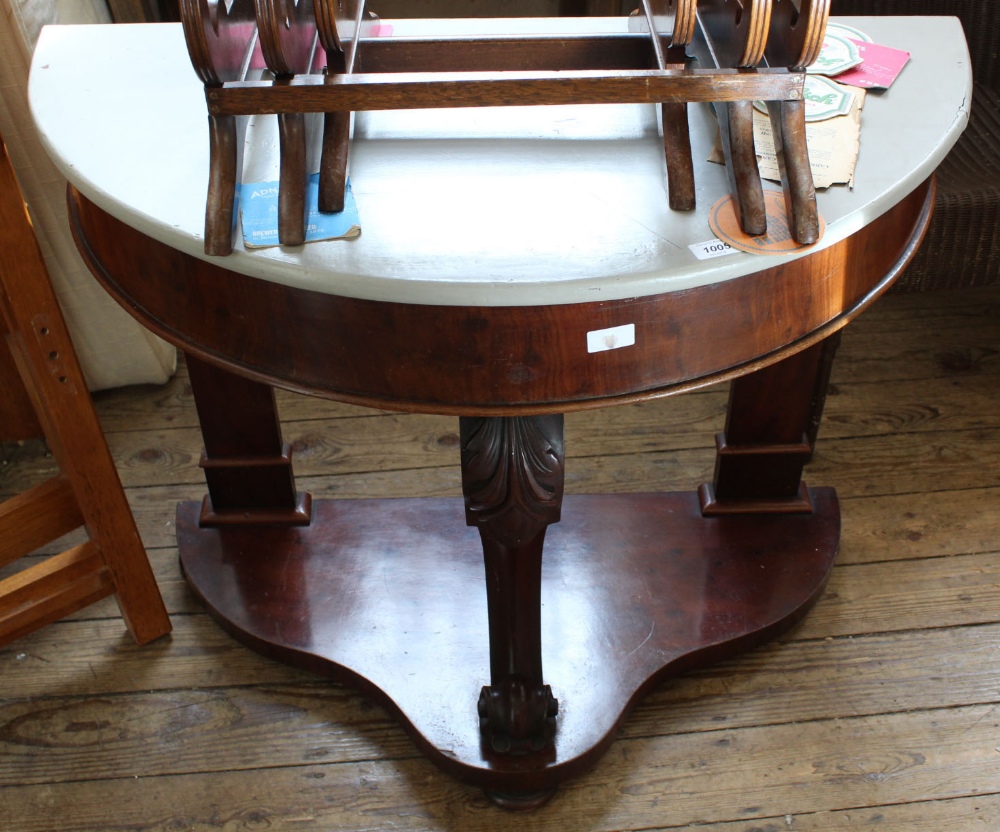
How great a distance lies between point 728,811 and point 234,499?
0.83 m

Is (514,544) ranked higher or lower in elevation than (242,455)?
higher

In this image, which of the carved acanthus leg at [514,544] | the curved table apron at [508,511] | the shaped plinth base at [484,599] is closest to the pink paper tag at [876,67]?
the curved table apron at [508,511]

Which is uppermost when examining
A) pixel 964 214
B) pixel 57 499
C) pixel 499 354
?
pixel 499 354

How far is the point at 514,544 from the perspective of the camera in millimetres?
1081

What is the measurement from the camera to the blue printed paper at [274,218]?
83 cm

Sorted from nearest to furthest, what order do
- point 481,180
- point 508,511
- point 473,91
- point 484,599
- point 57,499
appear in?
point 473,91 < point 481,180 < point 508,511 < point 57,499 < point 484,599

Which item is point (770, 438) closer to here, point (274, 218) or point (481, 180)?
point (481, 180)

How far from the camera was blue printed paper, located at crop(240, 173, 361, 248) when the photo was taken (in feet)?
2.71

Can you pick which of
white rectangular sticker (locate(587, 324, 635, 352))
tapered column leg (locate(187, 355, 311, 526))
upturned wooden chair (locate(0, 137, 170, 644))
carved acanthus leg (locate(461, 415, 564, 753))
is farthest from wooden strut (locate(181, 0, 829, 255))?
tapered column leg (locate(187, 355, 311, 526))

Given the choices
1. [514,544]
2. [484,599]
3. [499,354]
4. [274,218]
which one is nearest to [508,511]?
→ [514,544]

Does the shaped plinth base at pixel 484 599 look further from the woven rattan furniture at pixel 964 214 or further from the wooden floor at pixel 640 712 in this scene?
the woven rattan furniture at pixel 964 214

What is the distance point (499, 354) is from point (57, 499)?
0.83 metres

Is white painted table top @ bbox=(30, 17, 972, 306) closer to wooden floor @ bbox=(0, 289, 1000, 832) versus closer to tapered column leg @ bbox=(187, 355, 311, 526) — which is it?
tapered column leg @ bbox=(187, 355, 311, 526)

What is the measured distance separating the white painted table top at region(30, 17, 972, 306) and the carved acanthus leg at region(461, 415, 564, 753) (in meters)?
0.23
